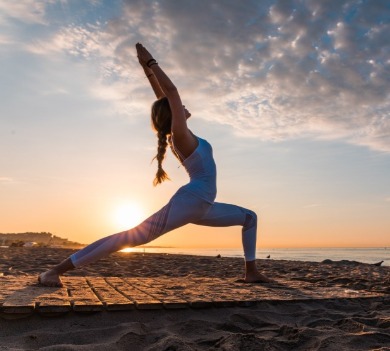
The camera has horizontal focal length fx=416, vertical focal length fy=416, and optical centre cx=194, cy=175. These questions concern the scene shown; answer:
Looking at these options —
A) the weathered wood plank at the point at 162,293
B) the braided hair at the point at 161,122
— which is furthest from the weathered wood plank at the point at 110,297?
the braided hair at the point at 161,122

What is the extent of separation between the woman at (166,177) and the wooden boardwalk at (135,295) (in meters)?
0.36

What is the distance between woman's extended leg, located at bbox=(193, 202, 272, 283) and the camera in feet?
15.0

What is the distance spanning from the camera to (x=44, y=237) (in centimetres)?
9294

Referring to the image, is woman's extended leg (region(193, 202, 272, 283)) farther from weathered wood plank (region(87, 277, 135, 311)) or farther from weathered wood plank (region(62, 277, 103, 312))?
weathered wood plank (region(62, 277, 103, 312))

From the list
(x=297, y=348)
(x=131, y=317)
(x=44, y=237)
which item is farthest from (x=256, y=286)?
(x=44, y=237)

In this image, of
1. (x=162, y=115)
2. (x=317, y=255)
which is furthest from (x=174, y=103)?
(x=317, y=255)

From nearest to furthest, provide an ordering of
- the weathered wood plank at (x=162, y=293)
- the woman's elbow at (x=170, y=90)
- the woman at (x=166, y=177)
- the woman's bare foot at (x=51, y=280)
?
the weathered wood plank at (x=162, y=293)
the woman's elbow at (x=170, y=90)
the woman at (x=166, y=177)
the woman's bare foot at (x=51, y=280)

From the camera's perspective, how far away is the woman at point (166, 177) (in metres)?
3.85

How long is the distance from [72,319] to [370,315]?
2.42m

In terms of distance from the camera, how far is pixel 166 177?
4.18 m

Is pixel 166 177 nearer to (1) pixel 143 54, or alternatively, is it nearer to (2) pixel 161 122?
(2) pixel 161 122

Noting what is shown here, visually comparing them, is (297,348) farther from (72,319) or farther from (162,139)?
(162,139)

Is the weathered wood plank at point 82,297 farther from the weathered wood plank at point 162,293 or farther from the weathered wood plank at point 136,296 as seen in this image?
the weathered wood plank at point 162,293

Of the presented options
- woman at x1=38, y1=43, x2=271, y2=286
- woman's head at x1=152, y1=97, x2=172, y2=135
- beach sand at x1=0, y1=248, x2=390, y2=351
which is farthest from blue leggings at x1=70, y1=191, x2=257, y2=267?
beach sand at x1=0, y1=248, x2=390, y2=351
